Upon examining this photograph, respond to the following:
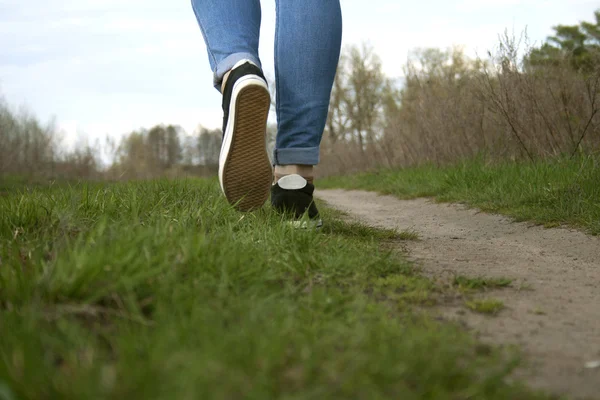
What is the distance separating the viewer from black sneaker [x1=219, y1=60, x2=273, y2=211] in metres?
2.00

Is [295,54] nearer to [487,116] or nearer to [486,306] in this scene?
[486,306]

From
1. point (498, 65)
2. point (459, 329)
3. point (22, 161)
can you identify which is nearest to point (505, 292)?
point (459, 329)

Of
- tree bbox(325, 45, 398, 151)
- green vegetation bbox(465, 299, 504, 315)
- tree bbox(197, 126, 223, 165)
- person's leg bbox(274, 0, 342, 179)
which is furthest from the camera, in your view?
tree bbox(197, 126, 223, 165)

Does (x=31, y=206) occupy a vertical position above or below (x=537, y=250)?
above

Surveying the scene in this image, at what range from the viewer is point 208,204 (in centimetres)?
247

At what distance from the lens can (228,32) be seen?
7.04 feet

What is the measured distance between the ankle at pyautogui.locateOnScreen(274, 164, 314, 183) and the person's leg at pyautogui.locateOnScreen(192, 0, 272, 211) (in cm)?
17

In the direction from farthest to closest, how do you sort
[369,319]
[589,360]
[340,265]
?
[340,265] < [369,319] < [589,360]

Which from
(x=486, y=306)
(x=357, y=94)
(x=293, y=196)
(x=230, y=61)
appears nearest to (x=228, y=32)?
(x=230, y=61)

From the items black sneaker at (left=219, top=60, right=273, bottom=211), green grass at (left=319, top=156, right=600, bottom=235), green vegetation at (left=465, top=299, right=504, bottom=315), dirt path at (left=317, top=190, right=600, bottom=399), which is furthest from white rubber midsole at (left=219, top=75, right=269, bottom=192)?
green grass at (left=319, top=156, right=600, bottom=235)

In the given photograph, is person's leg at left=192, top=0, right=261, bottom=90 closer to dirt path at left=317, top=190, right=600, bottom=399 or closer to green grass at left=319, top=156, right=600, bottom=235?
dirt path at left=317, top=190, right=600, bottom=399

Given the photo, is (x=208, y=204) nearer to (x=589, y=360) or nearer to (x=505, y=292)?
(x=505, y=292)

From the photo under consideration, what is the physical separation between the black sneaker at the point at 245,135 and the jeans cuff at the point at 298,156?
0.17 meters

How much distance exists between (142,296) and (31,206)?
3.37ft
